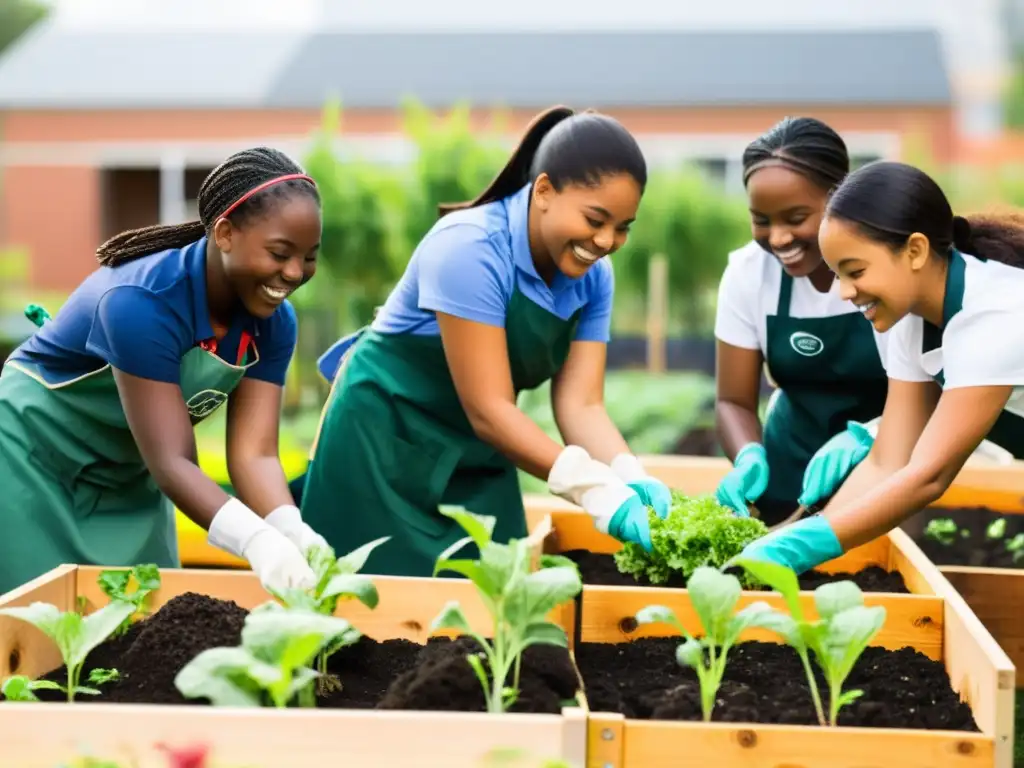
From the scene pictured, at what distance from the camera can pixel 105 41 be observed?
30.1 meters

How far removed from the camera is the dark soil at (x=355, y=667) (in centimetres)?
188

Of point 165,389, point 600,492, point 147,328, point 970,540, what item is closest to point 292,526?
point 165,389

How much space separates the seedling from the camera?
1.99 metres

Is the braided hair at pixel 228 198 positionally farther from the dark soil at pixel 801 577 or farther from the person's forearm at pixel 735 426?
the person's forearm at pixel 735 426

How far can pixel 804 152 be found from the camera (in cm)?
290

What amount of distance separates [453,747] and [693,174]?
11.8 metres

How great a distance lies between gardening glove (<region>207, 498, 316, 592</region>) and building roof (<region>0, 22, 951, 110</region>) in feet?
70.4

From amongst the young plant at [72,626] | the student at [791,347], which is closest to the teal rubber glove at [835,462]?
the student at [791,347]

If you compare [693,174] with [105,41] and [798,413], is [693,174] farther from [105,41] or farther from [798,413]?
[105,41]

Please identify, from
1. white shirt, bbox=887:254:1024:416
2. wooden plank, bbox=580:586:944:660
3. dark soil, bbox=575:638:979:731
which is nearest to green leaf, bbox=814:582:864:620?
dark soil, bbox=575:638:979:731

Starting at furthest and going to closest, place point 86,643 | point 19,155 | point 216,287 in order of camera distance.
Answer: point 19,155, point 216,287, point 86,643

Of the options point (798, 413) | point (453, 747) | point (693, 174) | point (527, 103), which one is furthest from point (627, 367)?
point (527, 103)

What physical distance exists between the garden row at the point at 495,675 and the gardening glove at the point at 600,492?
9.9 inches

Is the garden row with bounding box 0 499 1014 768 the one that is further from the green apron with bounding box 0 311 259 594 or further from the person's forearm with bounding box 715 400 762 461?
the person's forearm with bounding box 715 400 762 461
